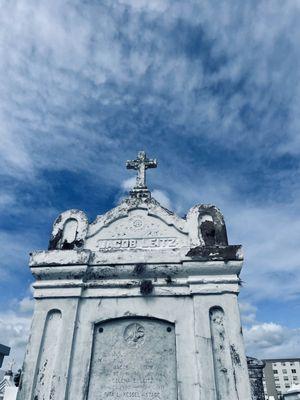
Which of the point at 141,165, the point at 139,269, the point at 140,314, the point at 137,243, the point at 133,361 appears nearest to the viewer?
the point at 133,361

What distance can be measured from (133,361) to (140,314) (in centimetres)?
77

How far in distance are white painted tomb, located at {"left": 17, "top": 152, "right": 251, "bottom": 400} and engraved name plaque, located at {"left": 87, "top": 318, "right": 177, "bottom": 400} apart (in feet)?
0.05

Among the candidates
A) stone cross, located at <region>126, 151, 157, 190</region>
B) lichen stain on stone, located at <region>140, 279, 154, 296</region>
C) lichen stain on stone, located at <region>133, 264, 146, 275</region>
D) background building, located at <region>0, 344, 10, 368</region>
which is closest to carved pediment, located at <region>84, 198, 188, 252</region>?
lichen stain on stone, located at <region>133, 264, 146, 275</region>

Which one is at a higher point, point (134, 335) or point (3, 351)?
point (134, 335)

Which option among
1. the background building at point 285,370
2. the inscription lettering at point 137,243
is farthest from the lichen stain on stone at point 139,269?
the background building at point 285,370

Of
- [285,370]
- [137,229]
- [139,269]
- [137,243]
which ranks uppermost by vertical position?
[285,370]

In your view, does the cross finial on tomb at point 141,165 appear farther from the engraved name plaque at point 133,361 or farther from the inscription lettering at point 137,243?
the engraved name plaque at point 133,361

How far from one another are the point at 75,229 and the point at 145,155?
278 centimetres

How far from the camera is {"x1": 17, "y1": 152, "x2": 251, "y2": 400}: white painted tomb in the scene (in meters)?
5.40

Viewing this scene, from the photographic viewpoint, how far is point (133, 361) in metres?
5.61

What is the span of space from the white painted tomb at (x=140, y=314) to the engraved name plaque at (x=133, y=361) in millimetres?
16

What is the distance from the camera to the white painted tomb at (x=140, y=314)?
17.7ft

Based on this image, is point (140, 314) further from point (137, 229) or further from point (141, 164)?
point (141, 164)

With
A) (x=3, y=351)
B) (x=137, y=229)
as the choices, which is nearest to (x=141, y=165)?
(x=137, y=229)
